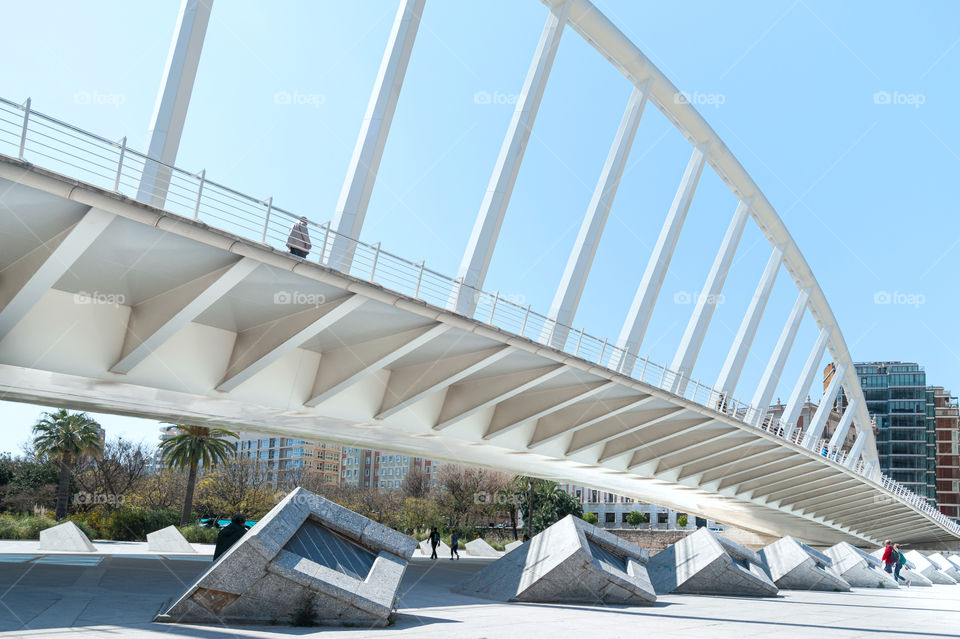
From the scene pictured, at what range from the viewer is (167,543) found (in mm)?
26859

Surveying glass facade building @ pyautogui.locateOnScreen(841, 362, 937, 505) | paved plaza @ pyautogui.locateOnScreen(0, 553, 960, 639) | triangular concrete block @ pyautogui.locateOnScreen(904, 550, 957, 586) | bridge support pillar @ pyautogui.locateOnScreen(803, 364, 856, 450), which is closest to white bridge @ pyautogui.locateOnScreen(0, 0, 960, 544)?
paved plaza @ pyautogui.locateOnScreen(0, 553, 960, 639)

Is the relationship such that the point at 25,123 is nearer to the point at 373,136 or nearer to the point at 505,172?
the point at 373,136

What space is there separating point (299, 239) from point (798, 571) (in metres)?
16.8

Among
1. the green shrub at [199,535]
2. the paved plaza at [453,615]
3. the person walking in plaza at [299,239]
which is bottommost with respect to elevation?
the green shrub at [199,535]

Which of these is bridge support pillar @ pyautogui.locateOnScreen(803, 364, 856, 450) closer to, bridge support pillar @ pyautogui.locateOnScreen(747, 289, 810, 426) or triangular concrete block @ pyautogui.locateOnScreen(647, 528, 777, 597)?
bridge support pillar @ pyautogui.locateOnScreen(747, 289, 810, 426)

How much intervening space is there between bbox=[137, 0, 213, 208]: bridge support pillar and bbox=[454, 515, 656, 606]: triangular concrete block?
9.29m

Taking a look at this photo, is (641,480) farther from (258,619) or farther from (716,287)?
(258,619)

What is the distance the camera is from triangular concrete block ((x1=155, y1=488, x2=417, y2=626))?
311 inches

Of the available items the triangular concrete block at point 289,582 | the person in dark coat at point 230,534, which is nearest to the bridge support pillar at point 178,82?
the person in dark coat at point 230,534

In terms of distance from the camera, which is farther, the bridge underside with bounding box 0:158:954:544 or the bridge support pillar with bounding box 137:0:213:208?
the bridge support pillar with bounding box 137:0:213:208

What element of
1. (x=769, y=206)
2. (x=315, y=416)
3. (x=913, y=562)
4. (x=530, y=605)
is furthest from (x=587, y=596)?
(x=769, y=206)

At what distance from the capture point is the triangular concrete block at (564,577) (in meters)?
12.4

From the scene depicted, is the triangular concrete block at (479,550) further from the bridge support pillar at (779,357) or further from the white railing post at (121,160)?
the white railing post at (121,160)

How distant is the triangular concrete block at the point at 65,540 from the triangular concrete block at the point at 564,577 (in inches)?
661
